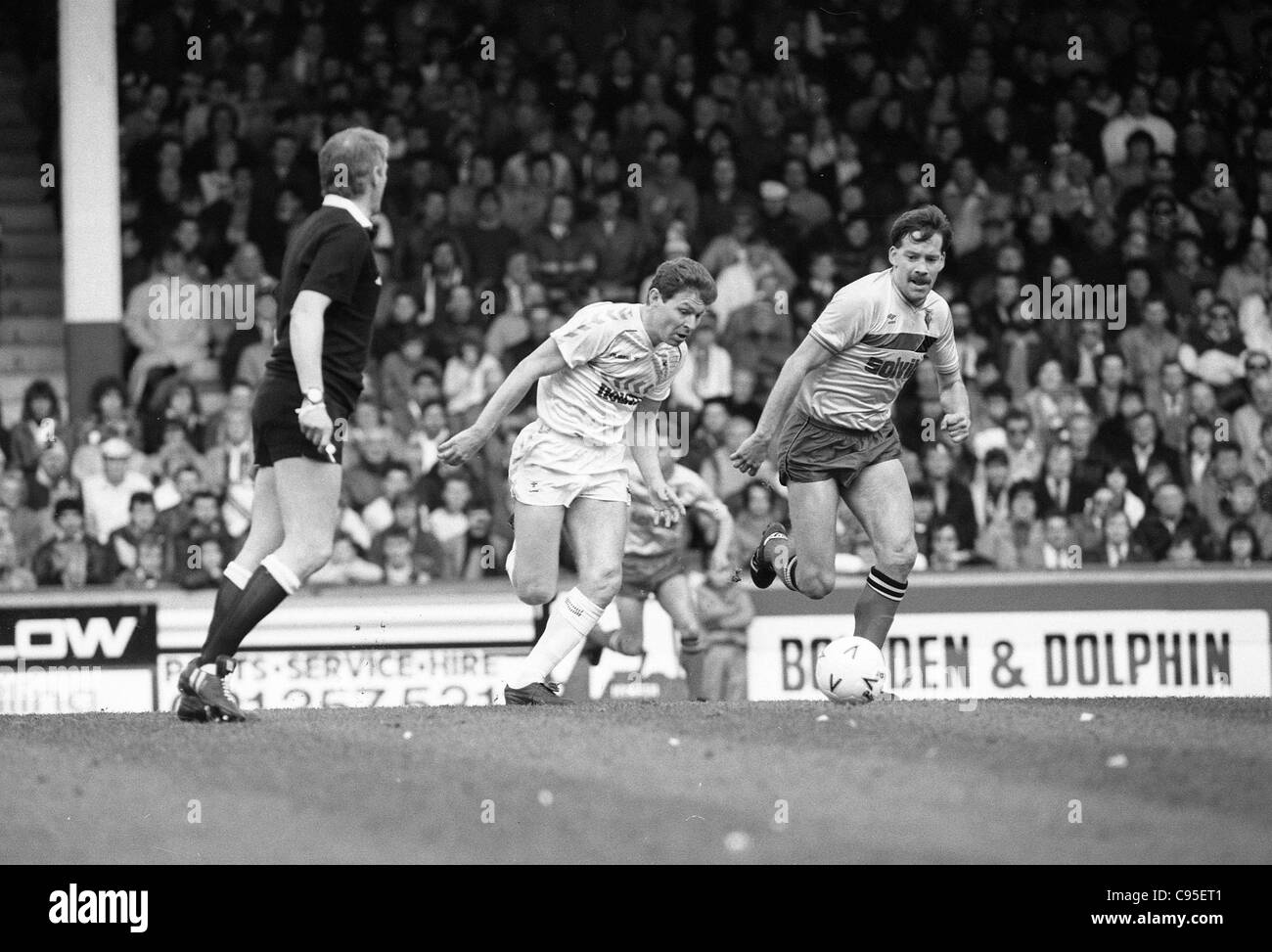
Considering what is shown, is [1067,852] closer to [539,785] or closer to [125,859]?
[539,785]

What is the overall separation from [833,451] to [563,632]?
151cm

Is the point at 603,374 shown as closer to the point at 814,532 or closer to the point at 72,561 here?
the point at 814,532

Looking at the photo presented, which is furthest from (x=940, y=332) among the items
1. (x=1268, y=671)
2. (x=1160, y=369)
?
(x=1160, y=369)

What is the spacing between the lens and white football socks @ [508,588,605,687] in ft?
28.8

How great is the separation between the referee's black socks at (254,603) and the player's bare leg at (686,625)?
4.33 m

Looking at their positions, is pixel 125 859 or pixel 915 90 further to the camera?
pixel 915 90

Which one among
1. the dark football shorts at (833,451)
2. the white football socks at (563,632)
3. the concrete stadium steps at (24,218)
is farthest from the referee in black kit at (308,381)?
the concrete stadium steps at (24,218)

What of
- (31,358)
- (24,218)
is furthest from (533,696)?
(24,218)

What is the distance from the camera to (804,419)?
29.7ft

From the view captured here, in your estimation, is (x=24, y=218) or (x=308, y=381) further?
(x=24, y=218)

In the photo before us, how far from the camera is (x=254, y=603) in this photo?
769cm

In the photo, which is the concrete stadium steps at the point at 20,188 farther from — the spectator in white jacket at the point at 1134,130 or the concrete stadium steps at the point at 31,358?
the spectator in white jacket at the point at 1134,130
